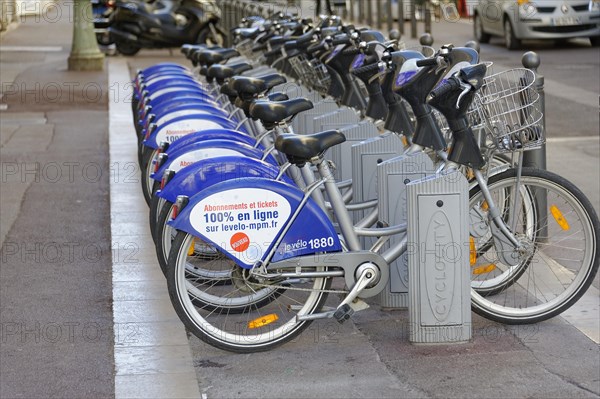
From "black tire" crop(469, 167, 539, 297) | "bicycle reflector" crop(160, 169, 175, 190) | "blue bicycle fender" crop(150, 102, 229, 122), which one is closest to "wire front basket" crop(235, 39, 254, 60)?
"blue bicycle fender" crop(150, 102, 229, 122)

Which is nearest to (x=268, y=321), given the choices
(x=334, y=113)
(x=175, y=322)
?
(x=175, y=322)

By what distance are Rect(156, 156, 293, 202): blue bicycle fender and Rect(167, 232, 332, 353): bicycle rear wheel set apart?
33 centimetres

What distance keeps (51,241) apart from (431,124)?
3.44m

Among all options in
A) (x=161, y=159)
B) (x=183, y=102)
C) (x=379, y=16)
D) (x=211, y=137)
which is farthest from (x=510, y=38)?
(x=161, y=159)

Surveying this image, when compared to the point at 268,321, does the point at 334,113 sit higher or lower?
higher

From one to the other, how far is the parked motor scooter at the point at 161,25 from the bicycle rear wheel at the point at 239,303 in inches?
679

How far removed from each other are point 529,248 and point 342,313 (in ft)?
3.32

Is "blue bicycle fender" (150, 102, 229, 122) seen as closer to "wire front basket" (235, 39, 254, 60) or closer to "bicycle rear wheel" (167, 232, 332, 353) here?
"bicycle rear wheel" (167, 232, 332, 353)

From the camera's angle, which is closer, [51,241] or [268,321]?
[268,321]

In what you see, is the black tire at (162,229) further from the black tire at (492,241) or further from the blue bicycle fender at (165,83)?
the blue bicycle fender at (165,83)

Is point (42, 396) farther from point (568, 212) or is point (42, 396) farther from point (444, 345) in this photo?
point (568, 212)

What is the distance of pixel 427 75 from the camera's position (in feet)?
18.7

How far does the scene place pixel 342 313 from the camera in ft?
17.9

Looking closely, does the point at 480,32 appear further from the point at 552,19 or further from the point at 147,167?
the point at 147,167
